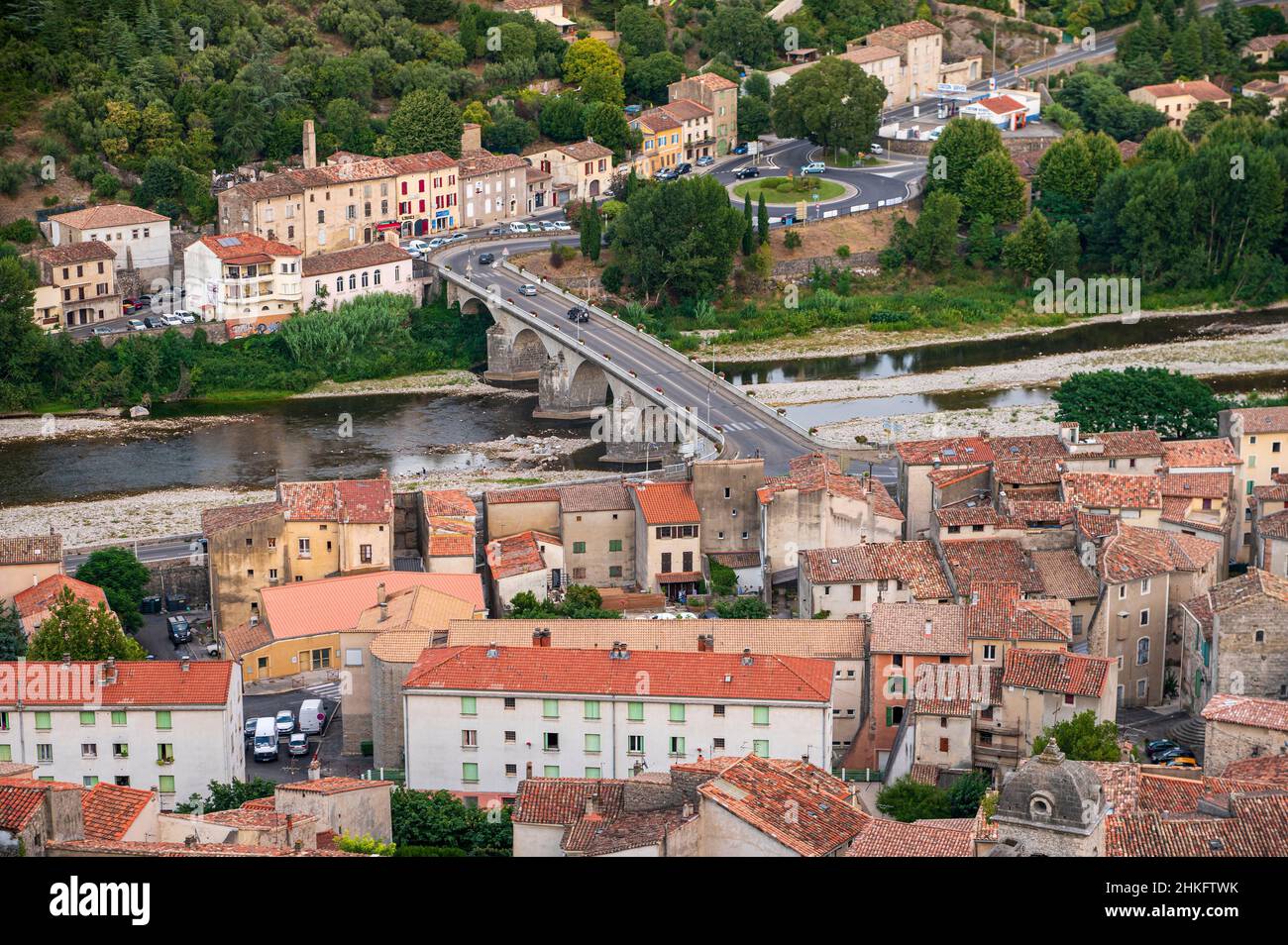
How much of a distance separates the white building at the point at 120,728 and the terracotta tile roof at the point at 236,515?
10570 millimetres

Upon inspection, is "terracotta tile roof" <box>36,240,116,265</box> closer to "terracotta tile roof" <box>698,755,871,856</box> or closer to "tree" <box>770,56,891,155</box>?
"tree" <box>770,56,891,155</box>

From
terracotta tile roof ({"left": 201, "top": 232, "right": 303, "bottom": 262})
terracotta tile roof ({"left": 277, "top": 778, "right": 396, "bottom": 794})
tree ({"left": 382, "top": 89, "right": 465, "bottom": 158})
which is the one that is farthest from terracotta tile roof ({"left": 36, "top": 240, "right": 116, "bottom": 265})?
terracotta tile roof ({"left": 277, "top": 778, "right": 396, "bottom": 794})

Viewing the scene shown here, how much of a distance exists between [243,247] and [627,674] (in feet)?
135

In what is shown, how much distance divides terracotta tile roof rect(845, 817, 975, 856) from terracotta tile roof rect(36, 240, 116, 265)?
51.3 metres

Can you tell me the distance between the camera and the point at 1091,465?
49.3 metres

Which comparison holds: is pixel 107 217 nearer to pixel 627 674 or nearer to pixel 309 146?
pixel 309 146

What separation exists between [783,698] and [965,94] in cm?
6639

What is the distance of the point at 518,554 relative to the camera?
156 feet

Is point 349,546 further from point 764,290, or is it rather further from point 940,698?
point 764,290

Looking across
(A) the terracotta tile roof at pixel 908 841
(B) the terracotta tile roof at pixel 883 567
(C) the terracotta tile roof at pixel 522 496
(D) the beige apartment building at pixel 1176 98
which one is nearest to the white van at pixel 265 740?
(B) the terracotta tile roof at pixel 883 567

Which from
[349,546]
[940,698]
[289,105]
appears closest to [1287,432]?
[940,698]

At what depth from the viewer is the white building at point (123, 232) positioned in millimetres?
72812

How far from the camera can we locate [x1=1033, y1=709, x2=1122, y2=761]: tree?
31.8 meters

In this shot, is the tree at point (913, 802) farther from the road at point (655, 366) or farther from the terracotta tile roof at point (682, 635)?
the road at point (655, 366)
